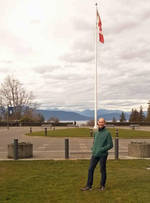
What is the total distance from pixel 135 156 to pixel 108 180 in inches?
178

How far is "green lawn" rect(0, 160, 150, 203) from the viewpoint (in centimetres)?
498

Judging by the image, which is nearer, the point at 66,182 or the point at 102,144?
the point at 102,144

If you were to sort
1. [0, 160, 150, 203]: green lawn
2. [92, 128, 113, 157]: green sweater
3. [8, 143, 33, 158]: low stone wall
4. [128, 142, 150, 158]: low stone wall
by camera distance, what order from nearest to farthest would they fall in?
[0, 160, 150, 203]: green lawn
[92, 128, 113, 157]: green sweater
[8, 143, 33, 158]: low stone wall
[128, 142, 150, 158]: low stone wall

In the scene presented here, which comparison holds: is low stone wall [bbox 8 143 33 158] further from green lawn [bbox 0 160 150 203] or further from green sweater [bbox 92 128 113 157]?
green sweater [bbox 92 128 113 157]

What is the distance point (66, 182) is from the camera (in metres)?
6.23

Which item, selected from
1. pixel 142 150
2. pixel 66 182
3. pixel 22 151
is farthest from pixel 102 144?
pixel 142 150


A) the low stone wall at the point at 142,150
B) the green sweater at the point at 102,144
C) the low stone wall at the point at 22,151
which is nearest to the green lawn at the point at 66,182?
the green sweater at the point at 102,144

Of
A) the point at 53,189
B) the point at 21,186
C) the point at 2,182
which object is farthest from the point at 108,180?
the point at 2,182

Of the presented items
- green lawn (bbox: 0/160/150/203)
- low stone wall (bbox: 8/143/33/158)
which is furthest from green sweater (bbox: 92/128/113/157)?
low stone wall (bbox: 8/143/33/158)

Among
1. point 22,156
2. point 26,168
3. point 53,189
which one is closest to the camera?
point 53,189

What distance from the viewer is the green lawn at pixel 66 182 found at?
4984 mm

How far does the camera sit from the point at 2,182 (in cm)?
625

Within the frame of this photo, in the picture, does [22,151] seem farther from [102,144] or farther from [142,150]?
[102,144]

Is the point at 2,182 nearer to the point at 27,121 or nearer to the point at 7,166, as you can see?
the point at 7,166
